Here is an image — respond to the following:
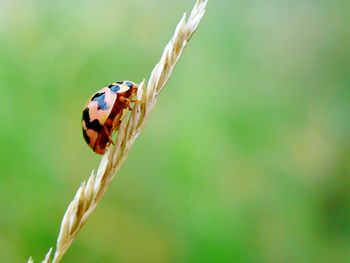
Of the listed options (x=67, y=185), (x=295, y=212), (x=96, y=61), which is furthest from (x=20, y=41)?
(x=295, y=212)

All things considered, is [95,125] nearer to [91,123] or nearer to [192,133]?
[91,123]

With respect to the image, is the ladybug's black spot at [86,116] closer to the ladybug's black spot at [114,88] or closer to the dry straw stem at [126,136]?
the ladybug's black spot at [114,88]

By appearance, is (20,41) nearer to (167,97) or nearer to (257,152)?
(167,97)

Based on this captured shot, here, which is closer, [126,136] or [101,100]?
[126,136]

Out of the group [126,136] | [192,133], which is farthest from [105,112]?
[192,133]

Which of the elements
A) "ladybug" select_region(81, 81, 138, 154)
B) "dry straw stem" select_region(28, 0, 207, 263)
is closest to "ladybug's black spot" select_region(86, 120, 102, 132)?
"ladybug" select_region(81, 81, 138, 154)

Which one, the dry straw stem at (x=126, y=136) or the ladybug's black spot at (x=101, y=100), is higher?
the ladybug's black spot at (x=101, y=100)

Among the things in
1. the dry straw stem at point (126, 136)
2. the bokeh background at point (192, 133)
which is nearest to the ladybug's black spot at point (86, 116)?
the dry straw stem at point (126, 136)
